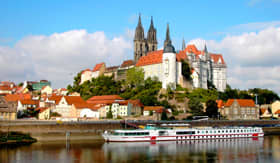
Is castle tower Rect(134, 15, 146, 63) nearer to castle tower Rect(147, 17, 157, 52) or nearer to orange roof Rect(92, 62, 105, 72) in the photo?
castle tower Rect(147, 17, 157, 52)

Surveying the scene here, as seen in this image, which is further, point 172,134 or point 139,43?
point 139,43

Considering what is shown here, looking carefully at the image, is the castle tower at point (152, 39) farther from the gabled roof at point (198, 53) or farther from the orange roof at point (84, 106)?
the orange roof at point (84, 106)

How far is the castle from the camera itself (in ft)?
293

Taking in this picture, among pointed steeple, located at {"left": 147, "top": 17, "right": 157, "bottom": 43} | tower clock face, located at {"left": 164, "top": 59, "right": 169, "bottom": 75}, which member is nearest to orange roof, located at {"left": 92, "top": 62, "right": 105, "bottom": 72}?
pointed steeple, located at {"left": 147, "top": 17, "right": 157, "bottom": 43}

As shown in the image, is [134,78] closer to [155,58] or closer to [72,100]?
[155,58]

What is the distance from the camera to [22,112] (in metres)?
76.1

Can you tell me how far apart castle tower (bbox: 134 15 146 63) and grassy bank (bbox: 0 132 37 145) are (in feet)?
202

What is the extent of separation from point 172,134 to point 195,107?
22271 millimetres

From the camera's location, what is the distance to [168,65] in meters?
88.8

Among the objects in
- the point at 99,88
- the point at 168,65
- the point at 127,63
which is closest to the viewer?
the point at 168,65

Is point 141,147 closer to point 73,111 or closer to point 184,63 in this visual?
point 73,111

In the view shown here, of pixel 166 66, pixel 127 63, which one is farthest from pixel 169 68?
pixel 127 63

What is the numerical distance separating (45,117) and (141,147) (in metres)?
31.2

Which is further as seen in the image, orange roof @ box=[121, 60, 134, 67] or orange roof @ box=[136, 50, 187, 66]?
orange roof @ box=[121, 60, 134, 67]
